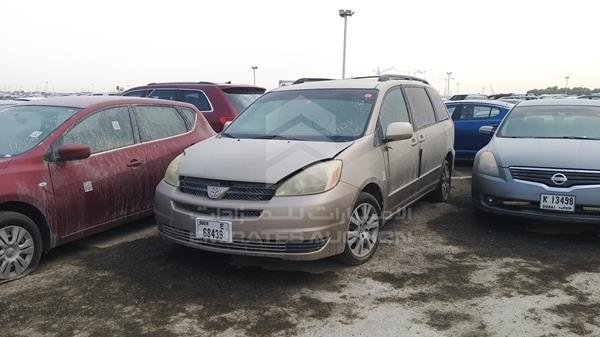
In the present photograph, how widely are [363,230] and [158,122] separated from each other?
2858 mm

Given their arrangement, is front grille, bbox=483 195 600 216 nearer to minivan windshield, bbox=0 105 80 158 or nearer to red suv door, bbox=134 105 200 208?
red suv door, bbox=134 105 200 208

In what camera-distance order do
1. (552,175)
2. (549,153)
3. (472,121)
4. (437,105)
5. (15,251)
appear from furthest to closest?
(472,121), (437,105), (549,153), (552,175), (15,251)

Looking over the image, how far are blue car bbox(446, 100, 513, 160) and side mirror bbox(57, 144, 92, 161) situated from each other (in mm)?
7885

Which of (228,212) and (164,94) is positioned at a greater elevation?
(164,94)

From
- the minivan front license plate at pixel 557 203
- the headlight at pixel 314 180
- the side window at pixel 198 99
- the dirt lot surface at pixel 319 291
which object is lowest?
the dirt lot surface at pixel 319 291

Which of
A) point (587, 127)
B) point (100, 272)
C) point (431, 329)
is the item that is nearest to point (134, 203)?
point (100, 272)

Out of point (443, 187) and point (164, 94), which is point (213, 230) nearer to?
point (443, 187)

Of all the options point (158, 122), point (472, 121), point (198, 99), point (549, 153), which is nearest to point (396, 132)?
point (549, 153)

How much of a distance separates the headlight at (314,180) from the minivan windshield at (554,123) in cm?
325

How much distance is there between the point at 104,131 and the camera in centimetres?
506

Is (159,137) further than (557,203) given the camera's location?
Yes

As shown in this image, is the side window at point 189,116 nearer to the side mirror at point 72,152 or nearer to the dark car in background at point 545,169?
the side mirror at point 72,152

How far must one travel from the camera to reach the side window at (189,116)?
6325mm

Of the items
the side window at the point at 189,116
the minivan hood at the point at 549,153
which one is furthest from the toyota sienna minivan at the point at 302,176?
the side window at the point at 189,116
